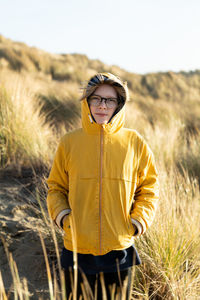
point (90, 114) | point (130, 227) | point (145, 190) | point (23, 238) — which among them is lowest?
point (23, 238)

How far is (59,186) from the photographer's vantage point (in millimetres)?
1960

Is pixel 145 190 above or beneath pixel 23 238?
above

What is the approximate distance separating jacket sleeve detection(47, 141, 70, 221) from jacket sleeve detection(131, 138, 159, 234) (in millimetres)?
427

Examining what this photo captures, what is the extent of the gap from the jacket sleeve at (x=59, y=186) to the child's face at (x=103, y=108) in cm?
27

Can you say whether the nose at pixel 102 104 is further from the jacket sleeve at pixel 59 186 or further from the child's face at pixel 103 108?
the jacket sleeve at pixel 59 186

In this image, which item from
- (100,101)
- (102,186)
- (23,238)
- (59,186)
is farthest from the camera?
(23,238)

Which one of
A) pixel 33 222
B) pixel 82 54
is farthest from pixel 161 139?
pixel 82 54

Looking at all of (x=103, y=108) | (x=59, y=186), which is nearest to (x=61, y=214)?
(x=59, y=186)

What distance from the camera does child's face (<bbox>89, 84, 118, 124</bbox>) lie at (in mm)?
1830

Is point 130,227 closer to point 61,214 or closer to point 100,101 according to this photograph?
point 61,214

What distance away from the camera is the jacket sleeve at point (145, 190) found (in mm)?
1829

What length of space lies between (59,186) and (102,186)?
1.11 ft

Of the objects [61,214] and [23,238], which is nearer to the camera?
[61,214]

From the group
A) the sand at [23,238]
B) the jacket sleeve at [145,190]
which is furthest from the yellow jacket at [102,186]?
the sand at [23,238]
